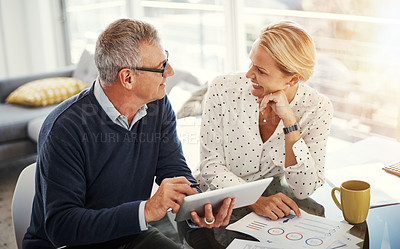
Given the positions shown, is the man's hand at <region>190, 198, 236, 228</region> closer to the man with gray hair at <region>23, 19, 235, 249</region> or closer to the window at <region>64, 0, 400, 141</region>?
the man with gray hair at <region>23, 19, 235, 249</region>

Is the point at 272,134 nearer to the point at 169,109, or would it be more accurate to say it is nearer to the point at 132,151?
the point at 169,109

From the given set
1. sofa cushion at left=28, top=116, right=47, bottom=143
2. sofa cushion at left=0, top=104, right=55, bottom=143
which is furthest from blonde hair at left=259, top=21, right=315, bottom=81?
sofa cushion at left=0, top=104, right=55, bottom=143

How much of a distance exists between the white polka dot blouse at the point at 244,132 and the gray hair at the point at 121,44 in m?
0.38

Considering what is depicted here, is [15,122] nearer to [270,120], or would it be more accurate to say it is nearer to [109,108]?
[109,108]

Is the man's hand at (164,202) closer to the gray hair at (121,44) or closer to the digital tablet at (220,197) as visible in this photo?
the digital tablet at (220,197)

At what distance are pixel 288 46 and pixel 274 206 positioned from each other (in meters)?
0.55

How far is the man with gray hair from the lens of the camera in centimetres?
130

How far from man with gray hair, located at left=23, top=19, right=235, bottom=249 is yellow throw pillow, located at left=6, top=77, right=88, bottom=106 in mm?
2334

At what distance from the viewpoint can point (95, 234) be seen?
4.25 feet

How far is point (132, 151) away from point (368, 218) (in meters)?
0.77

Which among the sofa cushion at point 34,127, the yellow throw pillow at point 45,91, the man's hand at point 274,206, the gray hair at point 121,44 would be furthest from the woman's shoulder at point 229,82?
the yellow throw pillow at point 45,91

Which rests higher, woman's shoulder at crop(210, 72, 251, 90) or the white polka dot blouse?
woman's shoulder at crop(210, 72, 251, 90)

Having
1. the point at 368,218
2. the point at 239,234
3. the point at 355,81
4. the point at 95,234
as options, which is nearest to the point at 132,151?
the point at 95,234

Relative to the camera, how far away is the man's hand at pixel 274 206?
1.35 m
